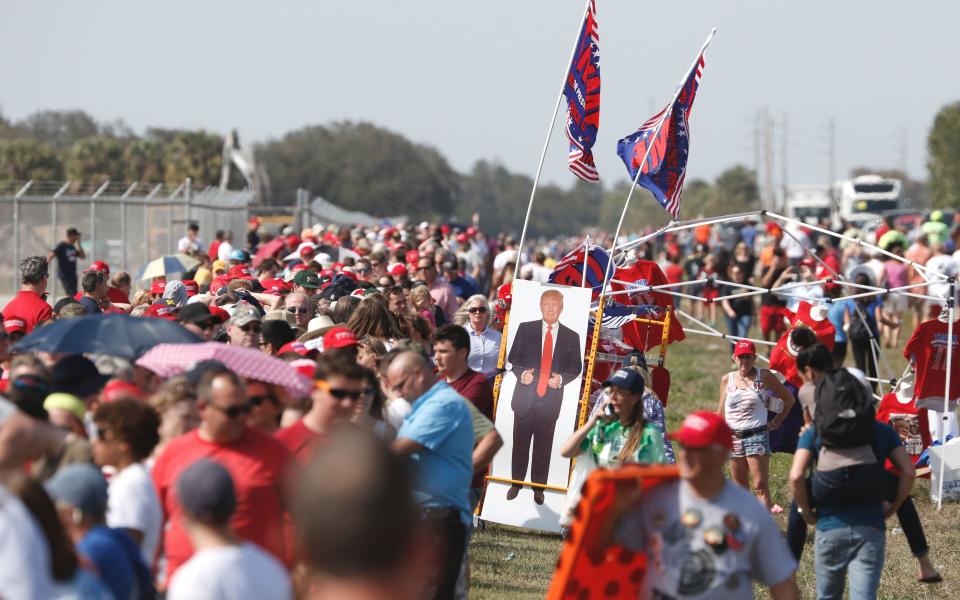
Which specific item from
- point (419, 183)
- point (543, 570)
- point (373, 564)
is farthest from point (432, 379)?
point (419, 183)

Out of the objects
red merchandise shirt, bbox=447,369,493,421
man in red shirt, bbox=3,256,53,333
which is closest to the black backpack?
red merchandise shirt, bbox=447,369,493,421

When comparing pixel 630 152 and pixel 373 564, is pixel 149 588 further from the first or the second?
pixel 630 152

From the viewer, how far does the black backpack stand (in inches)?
267

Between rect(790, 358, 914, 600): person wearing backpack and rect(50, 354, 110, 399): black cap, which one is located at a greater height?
rect(50, 354, 110, 399): black cap

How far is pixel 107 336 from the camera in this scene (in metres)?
6.80

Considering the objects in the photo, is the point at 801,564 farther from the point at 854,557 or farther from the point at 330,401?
the point at 330,401

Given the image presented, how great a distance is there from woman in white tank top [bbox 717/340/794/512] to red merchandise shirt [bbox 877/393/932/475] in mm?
1797

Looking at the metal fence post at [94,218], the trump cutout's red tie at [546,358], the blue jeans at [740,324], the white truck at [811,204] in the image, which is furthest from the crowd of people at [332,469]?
the white truck at [811,204]

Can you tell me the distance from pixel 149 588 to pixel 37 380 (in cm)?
151

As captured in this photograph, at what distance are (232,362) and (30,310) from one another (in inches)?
166

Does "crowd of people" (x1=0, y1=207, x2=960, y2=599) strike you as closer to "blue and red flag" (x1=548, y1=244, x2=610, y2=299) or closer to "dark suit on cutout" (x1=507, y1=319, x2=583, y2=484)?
"dark suit on cutout" (x1=507, y1=319, x2=583, y2=484)

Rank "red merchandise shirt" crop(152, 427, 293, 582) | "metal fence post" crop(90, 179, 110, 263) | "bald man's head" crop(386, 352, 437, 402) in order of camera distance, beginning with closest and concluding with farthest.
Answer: "red merchandise shirt" crop(152, 427, 293, 582), "bald man's head" crop(386, 352, 437, 402), "metal fence post" crop(90, 179, 110, 263)

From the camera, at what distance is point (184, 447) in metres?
5.08

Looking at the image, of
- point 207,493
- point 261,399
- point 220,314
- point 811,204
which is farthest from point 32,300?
point 811,204
